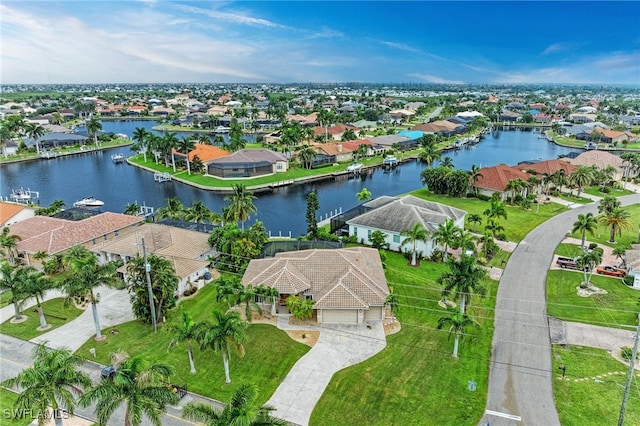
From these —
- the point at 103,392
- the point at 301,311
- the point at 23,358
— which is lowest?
the point at 23,358

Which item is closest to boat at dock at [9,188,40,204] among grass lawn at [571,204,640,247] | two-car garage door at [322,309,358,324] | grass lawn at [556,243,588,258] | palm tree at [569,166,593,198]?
two-car garage door at [322,309,358,324]

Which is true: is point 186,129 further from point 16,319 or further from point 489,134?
point 16,319

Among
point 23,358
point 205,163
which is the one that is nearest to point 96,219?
point 23,358

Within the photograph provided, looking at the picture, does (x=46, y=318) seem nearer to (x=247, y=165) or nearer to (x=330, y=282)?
(x=330, y=282)

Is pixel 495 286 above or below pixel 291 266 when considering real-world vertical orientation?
below

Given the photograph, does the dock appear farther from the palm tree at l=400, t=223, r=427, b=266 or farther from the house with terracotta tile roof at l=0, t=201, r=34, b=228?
the palm tree at l=400, t=223, r=427, b=266

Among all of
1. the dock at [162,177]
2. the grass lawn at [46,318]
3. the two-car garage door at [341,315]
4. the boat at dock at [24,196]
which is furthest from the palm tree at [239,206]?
the boat at dock at [24,196]
